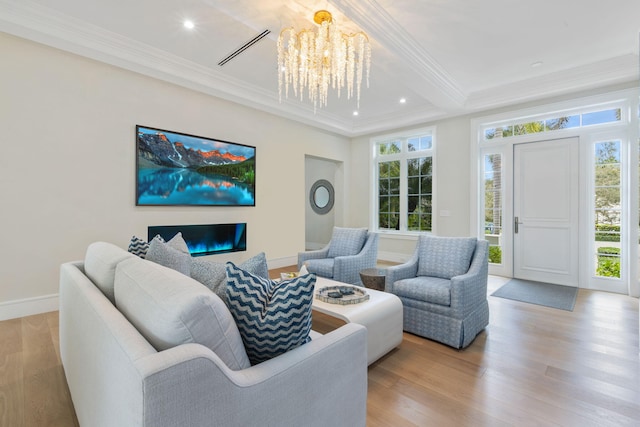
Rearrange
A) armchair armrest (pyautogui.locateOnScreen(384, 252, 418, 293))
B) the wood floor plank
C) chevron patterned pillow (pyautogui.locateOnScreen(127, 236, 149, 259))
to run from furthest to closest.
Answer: armchair armrest (pyautogui.locateOnScreen(384, 252, 418, 293)), chevron patterned pillow (pyautogui.locateOnScreen(127, 236, 149, 259)), the wood floor plank

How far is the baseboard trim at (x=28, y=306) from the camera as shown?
9.35 feet

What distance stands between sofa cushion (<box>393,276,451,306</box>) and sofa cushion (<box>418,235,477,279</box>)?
4.0 inches

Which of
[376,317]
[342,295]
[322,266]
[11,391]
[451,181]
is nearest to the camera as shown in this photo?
[11,391]

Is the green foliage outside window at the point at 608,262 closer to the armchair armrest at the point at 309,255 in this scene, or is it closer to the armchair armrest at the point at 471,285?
the armchair armrest at the point at 471,285

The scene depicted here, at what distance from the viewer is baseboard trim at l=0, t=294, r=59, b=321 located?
2850 millimetres

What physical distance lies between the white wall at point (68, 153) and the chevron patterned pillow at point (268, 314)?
309cm

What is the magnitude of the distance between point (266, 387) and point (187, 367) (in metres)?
0.29

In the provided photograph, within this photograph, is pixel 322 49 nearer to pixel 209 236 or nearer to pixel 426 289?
pixel 426 289

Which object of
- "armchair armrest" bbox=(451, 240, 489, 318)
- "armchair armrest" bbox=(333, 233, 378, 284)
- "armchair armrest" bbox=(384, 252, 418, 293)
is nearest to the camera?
"armchair armrest" bbox=(451, 240, 489, 318)

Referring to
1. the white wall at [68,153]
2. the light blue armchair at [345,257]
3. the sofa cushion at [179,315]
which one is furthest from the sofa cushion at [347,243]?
the sofa cushion at [179,315]

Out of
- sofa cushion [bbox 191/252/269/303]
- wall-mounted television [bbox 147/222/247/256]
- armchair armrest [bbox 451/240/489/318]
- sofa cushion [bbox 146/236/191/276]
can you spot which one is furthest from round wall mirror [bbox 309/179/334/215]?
sofa cushion [bbox 191/252/269/303]

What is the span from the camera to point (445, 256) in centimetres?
288

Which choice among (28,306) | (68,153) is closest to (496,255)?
(68,153)

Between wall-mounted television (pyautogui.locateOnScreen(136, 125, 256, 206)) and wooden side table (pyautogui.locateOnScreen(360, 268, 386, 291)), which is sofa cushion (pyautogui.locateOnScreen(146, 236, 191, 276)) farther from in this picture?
wall-mounted television (pyautogui.locateOnScreen(136, 125, 256, 206))
